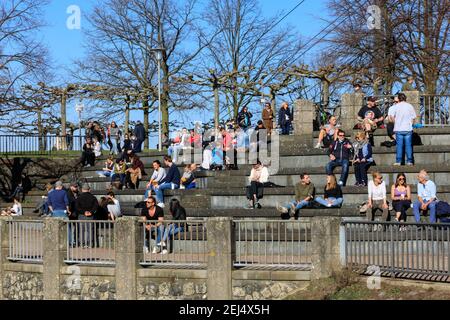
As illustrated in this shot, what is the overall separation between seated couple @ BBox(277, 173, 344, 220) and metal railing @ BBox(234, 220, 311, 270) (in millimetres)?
4275

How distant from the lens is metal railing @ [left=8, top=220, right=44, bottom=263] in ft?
78.3

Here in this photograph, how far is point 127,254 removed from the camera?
22.1 m

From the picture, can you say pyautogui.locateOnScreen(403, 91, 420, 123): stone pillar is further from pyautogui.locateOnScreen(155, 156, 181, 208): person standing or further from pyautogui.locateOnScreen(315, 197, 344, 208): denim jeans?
pyautogui.locateOnScreen(155, 156, 181, 208): person standing

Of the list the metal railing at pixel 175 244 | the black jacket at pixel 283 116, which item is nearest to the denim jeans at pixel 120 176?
the black jacket at pixel 283 116

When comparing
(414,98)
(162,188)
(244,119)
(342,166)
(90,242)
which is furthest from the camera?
(244,119)

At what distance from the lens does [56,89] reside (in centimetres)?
5041

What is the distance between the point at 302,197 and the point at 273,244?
5090 millimetres

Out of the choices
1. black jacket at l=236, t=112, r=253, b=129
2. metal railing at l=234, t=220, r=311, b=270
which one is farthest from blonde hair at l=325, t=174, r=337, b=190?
black jacket at l=236, t=112, r=253, b=129

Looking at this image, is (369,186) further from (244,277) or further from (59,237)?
(59,237)

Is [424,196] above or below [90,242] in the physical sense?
above

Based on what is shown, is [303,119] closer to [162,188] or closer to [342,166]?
[162,188]

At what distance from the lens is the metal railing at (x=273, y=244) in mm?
20469

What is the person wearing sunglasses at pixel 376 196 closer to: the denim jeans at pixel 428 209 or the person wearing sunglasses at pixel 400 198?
the person wearing sunglasses at pixel 400 198

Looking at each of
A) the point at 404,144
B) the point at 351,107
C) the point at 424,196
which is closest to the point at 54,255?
the point at 424,196
